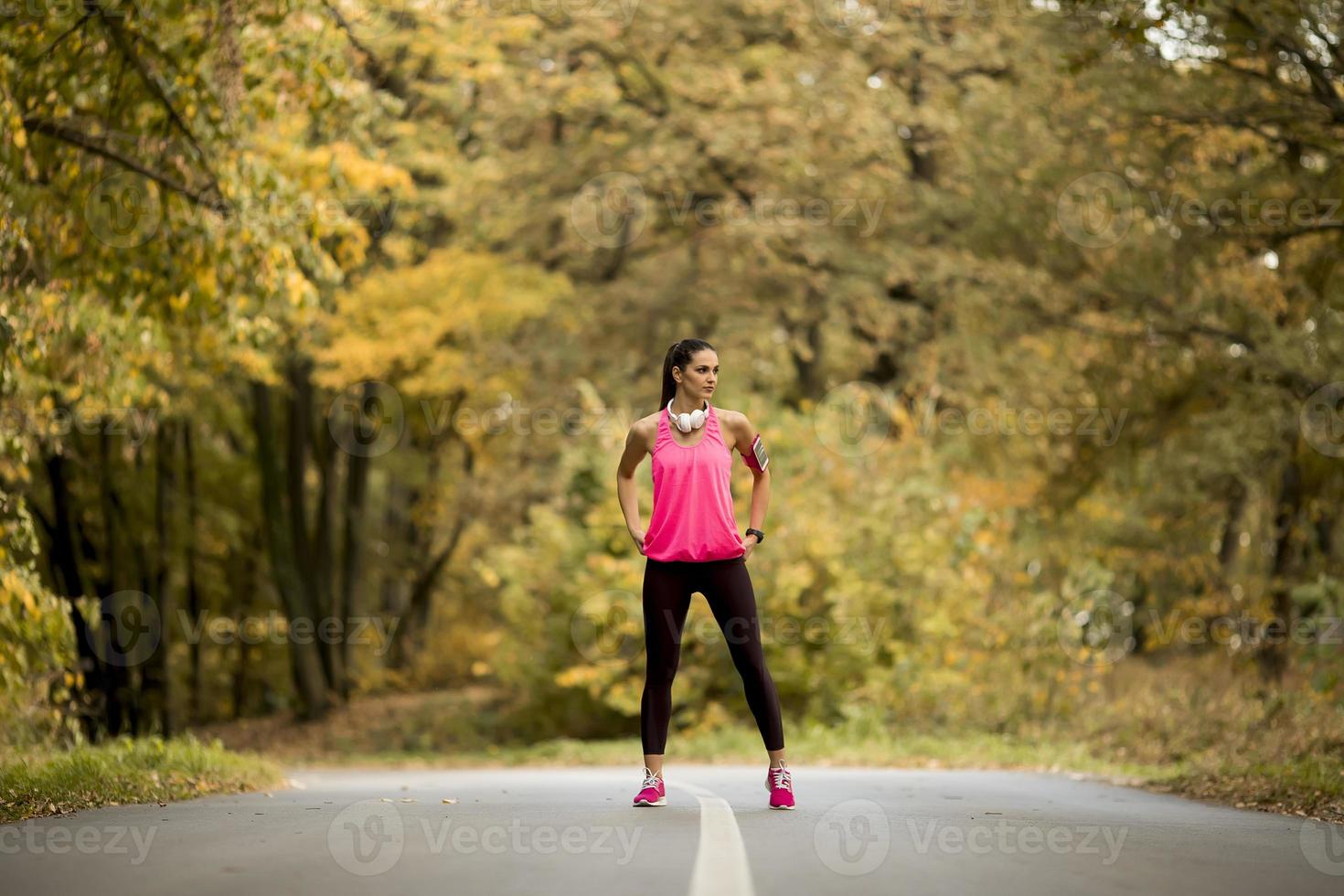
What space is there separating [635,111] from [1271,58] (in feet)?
44.4

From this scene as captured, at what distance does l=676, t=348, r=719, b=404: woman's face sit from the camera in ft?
24.8

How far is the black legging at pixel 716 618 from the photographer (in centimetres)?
747

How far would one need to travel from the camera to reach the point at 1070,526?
69.6ft

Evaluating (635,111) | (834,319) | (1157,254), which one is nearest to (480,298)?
(635,111)

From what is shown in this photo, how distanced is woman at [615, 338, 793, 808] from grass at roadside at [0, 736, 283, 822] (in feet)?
9.61

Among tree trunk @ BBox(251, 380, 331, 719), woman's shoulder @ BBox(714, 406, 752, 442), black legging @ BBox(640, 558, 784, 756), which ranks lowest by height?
tree trunk @ BBox(251, 380, 331, 719)

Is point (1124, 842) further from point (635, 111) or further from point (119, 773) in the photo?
point (635, 111)

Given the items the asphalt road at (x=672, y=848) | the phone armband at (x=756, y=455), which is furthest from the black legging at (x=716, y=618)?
the phone armband at (x=756, y=455)

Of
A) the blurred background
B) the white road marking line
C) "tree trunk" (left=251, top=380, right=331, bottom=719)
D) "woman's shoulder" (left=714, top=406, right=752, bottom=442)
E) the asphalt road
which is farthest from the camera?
"tree trunk" (left=251, top=380, right=331, bottom=719)

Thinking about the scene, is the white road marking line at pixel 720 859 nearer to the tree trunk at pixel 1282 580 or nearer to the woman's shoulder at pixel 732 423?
the woman's shoulder at pixel 732 423

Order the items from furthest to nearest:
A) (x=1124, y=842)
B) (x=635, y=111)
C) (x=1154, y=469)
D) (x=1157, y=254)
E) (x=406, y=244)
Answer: (x=635, y=111)
(x=406, y=244)
(x=1154, y=469)
(x=1157, y=254)
(x=1124, y=842)

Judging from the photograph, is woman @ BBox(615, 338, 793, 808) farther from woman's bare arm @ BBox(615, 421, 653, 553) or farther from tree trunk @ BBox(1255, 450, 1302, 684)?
tree trunk @ BBox(1255, 450, 1302, 684)

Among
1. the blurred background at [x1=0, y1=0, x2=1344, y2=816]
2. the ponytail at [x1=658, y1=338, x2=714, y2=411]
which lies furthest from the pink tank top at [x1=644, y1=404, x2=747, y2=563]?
the blurred background at [x1=0, y1=0, x2=1344, y2=816]

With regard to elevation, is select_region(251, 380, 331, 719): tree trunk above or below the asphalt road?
below
